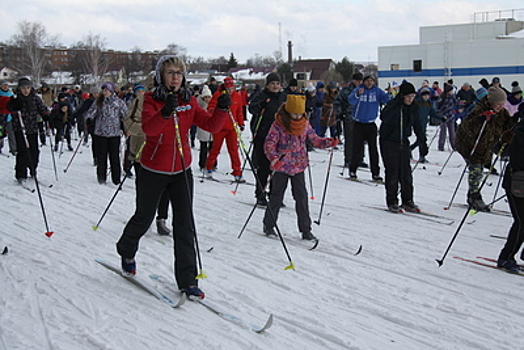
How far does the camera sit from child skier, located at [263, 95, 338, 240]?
545cm

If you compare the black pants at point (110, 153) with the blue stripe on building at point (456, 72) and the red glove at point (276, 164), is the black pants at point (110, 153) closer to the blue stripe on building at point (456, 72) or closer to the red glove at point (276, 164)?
the red glove at point (276, 164)

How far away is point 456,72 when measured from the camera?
3728 centimetres

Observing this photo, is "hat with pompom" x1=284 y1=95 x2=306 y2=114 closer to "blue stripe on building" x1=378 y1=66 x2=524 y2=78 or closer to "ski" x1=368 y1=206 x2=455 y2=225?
"ski" x1=368 y1=206 x2=455 y2=225

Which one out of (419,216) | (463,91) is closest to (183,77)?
(419,216)

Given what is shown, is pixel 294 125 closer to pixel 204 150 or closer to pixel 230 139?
pixel 230 139

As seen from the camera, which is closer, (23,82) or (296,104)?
(296,104)

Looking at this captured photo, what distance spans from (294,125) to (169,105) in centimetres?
229

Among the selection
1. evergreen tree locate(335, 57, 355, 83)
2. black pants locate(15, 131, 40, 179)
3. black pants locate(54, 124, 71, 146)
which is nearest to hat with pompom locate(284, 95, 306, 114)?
black pants locate(15, 131, 40, 179)

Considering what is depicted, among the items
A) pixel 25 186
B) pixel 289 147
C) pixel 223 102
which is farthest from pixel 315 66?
pixel 223 102

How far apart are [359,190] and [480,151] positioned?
241cm

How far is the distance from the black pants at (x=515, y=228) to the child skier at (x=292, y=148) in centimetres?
186

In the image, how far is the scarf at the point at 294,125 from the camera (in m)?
5.49

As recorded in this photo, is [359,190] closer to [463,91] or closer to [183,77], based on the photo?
[183,77]

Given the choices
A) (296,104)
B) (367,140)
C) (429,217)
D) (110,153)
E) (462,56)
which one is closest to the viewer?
(296,104)
